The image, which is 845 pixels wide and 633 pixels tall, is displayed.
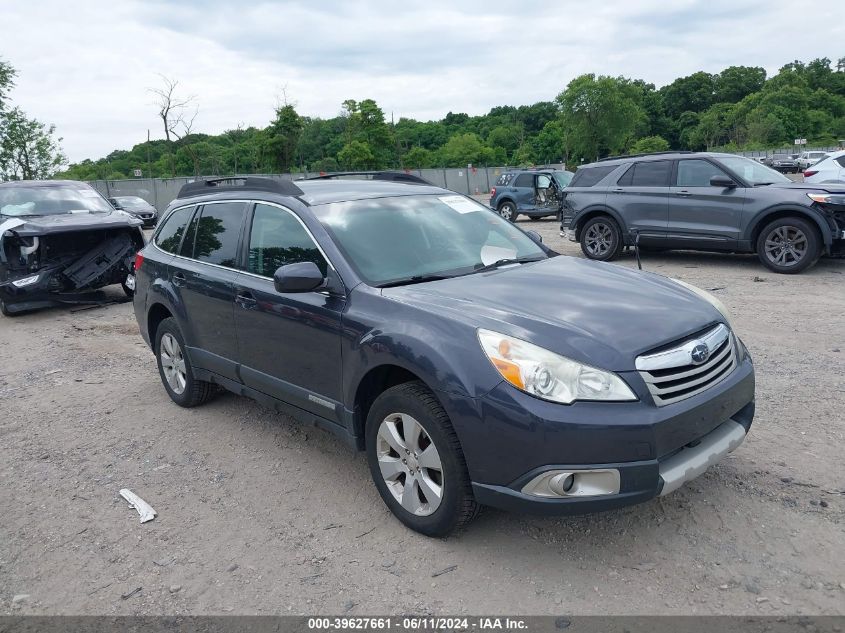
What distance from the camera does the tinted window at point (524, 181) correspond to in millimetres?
20047

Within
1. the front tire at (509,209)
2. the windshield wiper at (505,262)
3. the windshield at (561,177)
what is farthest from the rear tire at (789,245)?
the front tire at (509,209)

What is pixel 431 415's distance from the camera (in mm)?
3002

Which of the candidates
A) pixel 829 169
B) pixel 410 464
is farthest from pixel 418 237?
pixel 829 169

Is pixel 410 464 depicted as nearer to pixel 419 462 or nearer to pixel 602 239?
pixel 419 462

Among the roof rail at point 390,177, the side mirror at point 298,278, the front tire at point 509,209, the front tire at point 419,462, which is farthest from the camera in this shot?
the front tire at point 509,209

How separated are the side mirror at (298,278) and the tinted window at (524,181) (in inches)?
682

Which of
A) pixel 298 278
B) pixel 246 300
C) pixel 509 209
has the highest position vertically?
pixel 298 278

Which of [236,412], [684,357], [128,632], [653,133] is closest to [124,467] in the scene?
[236,412]

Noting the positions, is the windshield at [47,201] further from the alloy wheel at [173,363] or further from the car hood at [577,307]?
the car hood at [577,307]

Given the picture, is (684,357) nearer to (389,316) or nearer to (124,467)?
(389,316)

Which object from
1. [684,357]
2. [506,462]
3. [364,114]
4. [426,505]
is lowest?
[426,505]

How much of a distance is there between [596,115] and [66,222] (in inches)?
2146

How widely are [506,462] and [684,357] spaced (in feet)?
3.09

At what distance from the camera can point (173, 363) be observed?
539 centimetres
